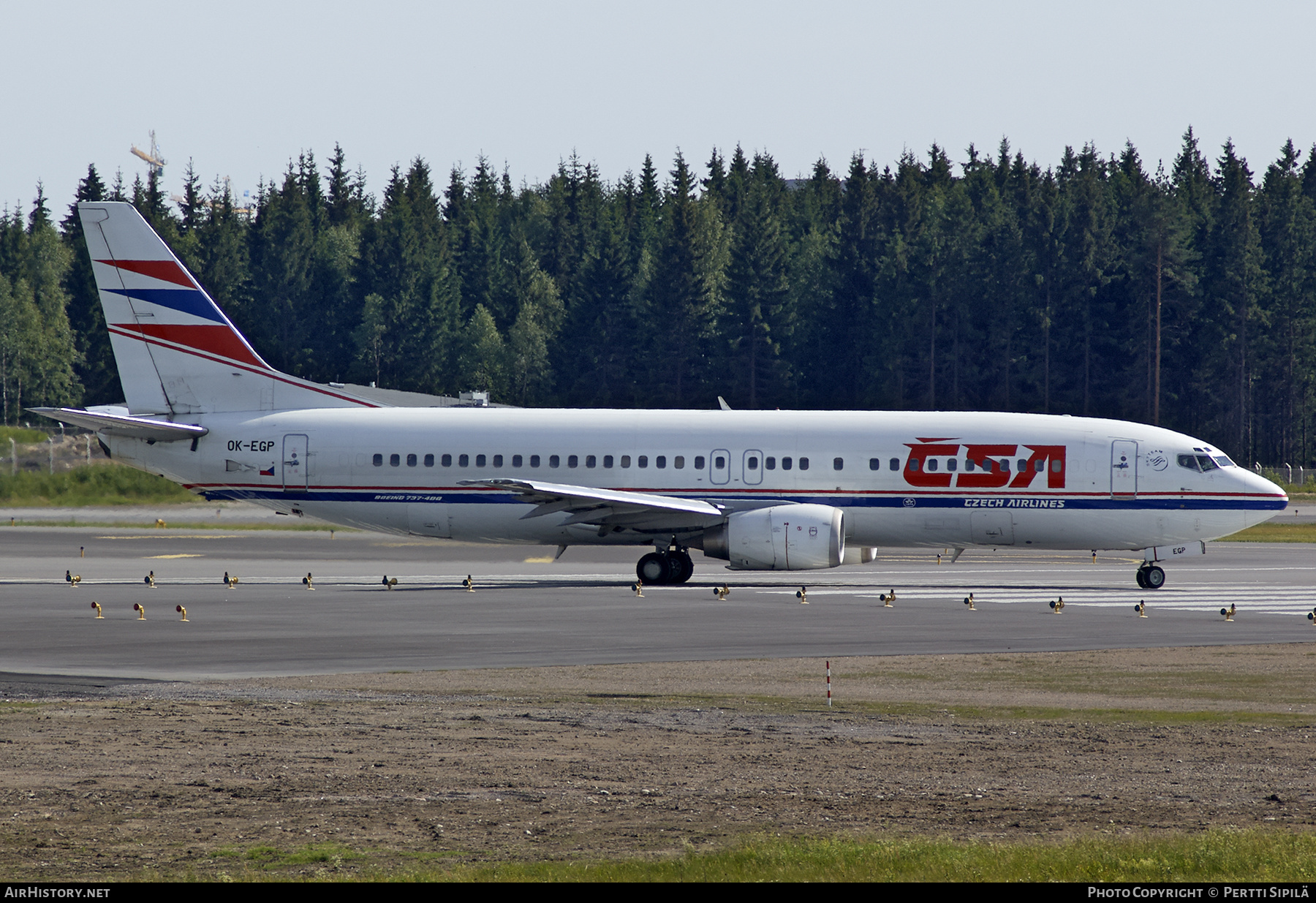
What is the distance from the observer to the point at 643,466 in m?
37.8

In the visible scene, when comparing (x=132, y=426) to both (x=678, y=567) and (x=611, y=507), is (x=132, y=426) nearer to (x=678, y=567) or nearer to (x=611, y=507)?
(x=611, y=507)

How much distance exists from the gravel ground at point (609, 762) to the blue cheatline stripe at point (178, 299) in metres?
20.4

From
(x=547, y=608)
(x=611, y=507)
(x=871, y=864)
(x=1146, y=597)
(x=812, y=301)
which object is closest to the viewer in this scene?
(x=871, y=864)

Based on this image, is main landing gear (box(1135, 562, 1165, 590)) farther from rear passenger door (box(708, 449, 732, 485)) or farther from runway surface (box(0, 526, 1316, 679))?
rear passenger door (box(708, 449, 732, 485))

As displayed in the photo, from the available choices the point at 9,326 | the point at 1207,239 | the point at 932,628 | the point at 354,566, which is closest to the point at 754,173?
the point at 1207,239

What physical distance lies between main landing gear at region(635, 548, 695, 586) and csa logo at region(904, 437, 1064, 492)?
19.2 feet

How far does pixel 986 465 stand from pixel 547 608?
40.6ft

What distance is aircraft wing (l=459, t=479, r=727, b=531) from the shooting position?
35.4 meters

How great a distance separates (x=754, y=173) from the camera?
164875mm

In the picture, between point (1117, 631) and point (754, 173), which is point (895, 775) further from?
point (754, 173)

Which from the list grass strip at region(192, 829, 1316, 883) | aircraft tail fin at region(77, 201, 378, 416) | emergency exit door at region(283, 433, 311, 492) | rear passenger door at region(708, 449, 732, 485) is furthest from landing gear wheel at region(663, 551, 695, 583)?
grass strip at region(192, 829, 1316, 883)

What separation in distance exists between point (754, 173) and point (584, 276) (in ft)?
170

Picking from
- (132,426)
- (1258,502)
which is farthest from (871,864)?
(132,426)

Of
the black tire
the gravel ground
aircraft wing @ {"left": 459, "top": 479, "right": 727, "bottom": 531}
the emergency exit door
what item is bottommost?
the gravel ground
